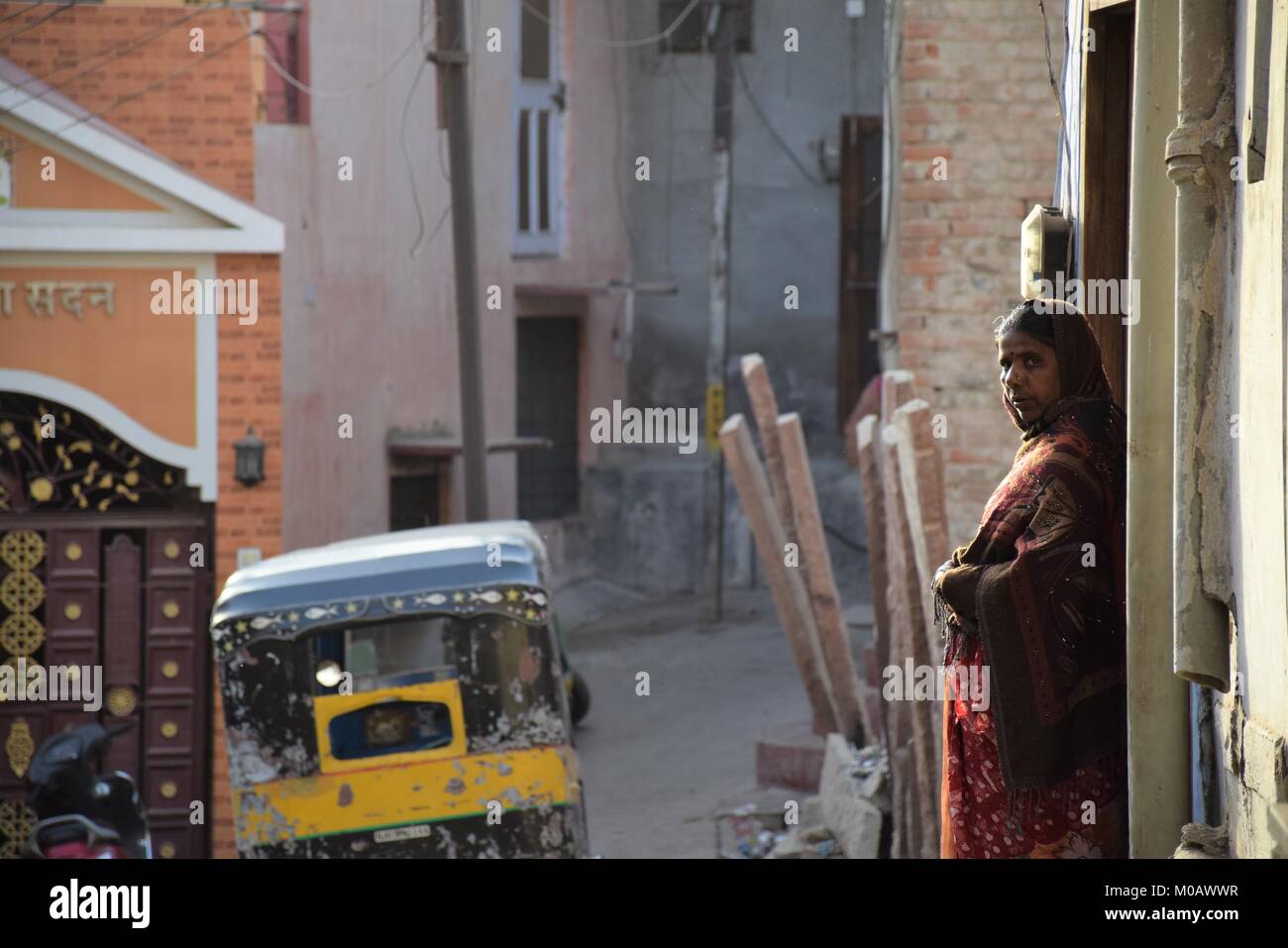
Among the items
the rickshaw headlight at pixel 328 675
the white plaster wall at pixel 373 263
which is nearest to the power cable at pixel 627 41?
the white plaster wall at pixel 373 263

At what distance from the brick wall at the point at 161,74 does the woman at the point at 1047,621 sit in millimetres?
8372

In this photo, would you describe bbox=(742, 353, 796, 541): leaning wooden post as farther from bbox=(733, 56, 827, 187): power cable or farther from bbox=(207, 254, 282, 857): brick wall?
bbox=(733, 56, 827, 187): power cable

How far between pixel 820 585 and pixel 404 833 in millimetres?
2965

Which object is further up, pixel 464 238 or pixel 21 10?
pixel 21 10

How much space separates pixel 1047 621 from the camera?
3.62m

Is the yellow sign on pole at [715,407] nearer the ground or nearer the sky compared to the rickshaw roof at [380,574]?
nearer the sky

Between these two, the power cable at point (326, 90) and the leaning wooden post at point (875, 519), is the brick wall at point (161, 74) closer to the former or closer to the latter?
the power cable at point (326, 90)

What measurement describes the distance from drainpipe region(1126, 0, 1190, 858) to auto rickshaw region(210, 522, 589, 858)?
426 cm

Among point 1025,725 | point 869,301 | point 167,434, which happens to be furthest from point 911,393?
point 869,301

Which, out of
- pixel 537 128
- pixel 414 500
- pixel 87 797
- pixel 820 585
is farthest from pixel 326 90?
pixel 87 797

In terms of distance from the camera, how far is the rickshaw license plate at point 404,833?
295 inches

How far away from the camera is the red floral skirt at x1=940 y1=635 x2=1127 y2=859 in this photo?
369 centimetres

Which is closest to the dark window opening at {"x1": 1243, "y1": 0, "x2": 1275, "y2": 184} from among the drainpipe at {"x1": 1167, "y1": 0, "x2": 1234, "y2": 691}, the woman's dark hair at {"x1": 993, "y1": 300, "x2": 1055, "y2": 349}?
the drainpipe at {"x1": 1167, "y1": 0, "x2": 1234, "y2": 691}

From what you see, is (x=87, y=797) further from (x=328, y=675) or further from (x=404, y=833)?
(x=404, y=833)
